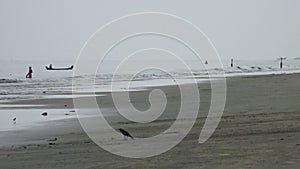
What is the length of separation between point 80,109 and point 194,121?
9.61 metres

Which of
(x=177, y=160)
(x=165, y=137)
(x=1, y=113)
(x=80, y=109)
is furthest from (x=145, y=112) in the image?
(x=177, y=160)

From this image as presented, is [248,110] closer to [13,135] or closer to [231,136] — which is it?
[231,136]

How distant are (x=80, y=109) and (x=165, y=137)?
12.2 m

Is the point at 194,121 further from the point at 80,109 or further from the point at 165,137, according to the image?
the point at 80,109

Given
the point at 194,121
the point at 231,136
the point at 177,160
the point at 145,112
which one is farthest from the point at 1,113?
the point at 177,160

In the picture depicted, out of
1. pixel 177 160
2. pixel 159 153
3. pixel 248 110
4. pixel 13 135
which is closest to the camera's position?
pixel 177 160

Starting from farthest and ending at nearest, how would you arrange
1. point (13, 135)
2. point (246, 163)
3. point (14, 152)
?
point (13, 135) < point (14, 152) < point (246, 163)

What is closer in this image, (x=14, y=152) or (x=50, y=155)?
(x=50, y=155)

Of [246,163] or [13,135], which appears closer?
[246,163]

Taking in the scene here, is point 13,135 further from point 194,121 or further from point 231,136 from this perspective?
point 231,136

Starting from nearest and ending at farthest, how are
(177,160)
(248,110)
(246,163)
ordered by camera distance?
(246,163) → (177,160) → (248,110)

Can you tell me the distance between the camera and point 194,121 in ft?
56.2

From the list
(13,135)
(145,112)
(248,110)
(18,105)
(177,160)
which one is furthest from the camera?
(18,105)

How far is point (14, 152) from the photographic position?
Result: 12.8 m
